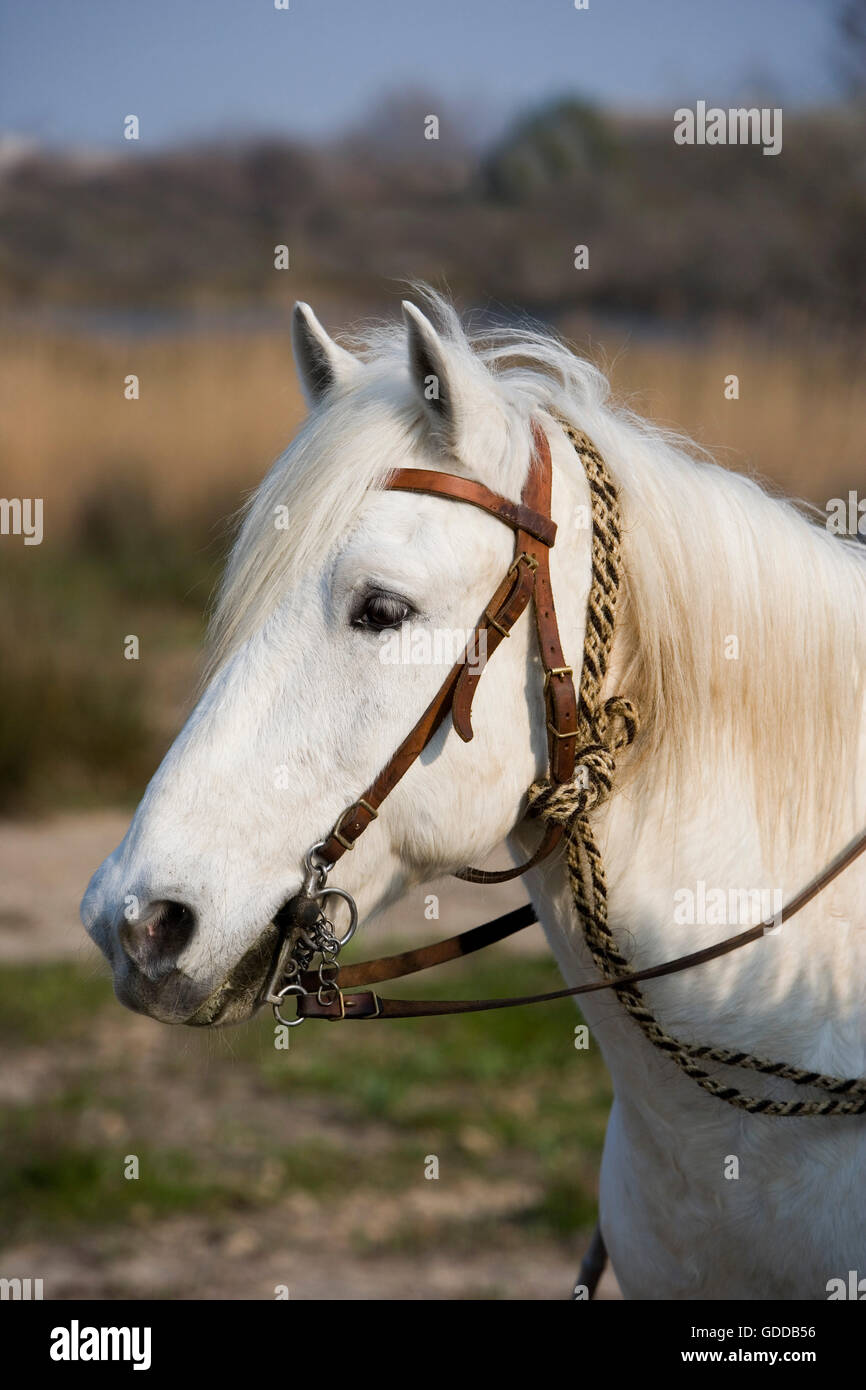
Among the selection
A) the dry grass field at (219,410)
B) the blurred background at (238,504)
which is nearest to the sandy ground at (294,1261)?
the blurred background at (238,504)

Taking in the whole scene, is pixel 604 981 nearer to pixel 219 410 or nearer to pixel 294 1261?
pixel 294 1261

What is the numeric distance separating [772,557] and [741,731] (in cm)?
29

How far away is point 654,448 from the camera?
2.01m

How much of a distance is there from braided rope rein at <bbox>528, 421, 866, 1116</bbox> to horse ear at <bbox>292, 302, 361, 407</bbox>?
437mm

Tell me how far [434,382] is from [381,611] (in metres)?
0.36

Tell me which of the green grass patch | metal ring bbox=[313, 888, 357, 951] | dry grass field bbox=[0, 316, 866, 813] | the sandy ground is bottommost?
the sandy ground

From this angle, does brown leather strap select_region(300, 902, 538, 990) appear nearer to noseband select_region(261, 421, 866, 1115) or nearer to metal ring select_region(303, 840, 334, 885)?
noseband select_region(261, 421, 866, 1115)

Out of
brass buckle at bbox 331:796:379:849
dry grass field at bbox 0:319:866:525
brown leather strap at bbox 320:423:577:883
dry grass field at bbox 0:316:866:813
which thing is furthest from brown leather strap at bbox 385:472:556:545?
dry grass field at bbox 0:319:866:525

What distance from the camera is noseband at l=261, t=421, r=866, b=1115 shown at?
176 cm

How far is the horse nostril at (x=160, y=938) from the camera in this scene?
66.9 inches

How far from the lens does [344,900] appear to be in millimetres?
1813

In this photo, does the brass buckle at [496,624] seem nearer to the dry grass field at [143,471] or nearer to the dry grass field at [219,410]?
the dry grass field at [143,471]

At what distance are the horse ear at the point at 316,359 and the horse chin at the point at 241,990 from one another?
922 mm

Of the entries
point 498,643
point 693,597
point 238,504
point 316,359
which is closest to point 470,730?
point 498,643
